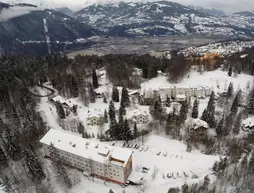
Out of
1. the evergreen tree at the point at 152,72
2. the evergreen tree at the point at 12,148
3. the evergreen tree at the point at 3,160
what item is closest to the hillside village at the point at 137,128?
the evergreen tree at the point at 152,72

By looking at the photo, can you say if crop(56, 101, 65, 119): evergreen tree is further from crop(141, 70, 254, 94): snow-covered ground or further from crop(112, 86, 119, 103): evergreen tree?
crop(141, 70, 254, 94): snow-covered ground

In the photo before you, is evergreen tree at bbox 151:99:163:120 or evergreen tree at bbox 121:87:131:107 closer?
evergreen tree at bbox 151:99:163:120

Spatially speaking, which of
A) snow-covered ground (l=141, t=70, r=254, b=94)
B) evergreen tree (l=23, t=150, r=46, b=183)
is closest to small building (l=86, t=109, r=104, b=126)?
evergreen tree (l=23, t=150, r=46, b=183)

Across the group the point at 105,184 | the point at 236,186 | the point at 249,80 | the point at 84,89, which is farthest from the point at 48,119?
the point at 249,80

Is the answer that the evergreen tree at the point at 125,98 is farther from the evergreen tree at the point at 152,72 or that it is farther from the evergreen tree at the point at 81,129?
the evergreen tree at the point at 152,72

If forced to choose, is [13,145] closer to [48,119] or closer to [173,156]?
[48,119]

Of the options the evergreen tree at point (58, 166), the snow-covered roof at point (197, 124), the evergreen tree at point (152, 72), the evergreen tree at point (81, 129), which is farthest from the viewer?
the evergreen tree at point (152, 72)

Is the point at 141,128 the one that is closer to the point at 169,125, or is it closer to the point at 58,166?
the point at 169,125
